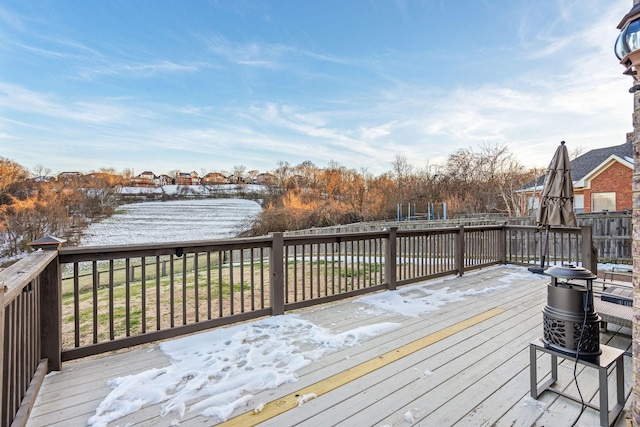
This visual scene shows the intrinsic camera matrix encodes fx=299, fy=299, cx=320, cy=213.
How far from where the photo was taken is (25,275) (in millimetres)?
1588

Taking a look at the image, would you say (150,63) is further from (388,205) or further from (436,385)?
(388,205)

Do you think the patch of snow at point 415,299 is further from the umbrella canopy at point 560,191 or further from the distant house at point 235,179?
the distant house at point 235,179

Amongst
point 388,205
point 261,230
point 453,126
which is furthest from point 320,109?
point 388,205

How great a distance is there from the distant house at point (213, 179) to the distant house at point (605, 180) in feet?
92.8

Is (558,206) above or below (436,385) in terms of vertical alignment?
above

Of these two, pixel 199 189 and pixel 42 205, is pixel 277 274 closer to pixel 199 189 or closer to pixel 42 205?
pixel 42 205

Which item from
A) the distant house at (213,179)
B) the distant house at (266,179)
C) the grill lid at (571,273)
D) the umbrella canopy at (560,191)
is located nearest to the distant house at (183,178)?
the distant house at (213,179)

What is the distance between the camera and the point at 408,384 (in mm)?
2084

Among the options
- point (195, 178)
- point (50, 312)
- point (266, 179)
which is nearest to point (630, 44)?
point (50, 312)

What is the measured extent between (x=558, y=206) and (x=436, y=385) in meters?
3.25

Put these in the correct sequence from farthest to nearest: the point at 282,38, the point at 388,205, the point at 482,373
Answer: the point at 388,205 < the point at 282,38 < the point at 482,373

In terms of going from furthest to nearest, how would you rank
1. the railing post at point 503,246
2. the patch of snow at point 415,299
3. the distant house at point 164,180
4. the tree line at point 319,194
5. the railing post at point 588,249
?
the distant house at point 164,180, the tree line at point 319,194, the railing post at point 503,246, the railing post at point 588,249, the patch of snow at point 415,299

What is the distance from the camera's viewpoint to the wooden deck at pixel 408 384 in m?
1.72

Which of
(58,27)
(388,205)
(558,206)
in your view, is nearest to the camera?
(558,206)
